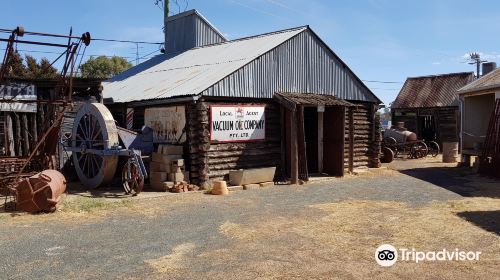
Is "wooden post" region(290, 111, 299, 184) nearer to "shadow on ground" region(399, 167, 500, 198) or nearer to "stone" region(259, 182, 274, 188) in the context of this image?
"stone" region(259, 182, 274, 188)

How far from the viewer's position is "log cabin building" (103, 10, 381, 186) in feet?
45.5

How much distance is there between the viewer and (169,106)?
1448 centimetres

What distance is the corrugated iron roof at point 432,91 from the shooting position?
30431mm

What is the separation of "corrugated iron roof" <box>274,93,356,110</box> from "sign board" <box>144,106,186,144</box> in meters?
3.27

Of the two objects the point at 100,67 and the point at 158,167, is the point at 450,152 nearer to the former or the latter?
the point at 158,167

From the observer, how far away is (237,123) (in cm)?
1453

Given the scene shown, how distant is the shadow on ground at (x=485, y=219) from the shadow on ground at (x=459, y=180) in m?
2.62

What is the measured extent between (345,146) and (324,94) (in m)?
2.07

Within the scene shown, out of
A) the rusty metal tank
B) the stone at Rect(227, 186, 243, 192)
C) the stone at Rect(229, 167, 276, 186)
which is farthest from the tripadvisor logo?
the rusty metal tank

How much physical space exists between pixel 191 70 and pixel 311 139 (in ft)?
16.5

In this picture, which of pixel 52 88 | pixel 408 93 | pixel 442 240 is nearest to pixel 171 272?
pixel 442 240

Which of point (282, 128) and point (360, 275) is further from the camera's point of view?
point (282, 128)

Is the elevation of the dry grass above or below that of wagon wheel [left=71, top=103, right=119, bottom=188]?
below

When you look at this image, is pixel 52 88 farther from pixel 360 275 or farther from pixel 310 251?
pixel 360 275
